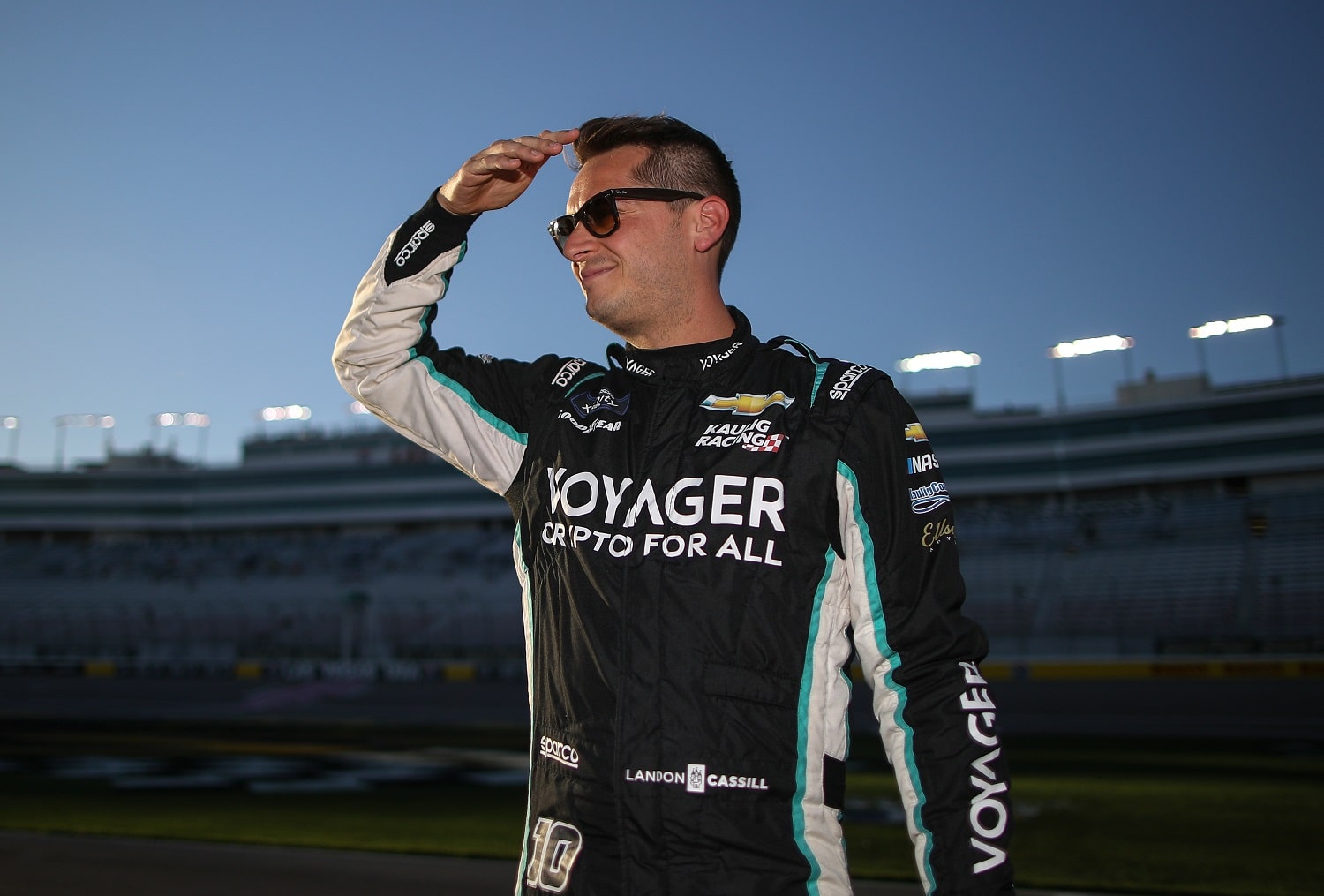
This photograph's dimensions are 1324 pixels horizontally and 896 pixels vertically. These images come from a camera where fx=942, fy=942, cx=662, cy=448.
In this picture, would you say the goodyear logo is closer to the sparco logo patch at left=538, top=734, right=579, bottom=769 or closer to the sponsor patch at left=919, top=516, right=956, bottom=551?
the sponsor patch at left=919, top=516, right=956, bottom=551

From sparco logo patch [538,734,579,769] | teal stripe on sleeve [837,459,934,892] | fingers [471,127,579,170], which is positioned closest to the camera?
teal stripe on sleeve [837,459,934,892]

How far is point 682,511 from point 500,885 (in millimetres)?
3708

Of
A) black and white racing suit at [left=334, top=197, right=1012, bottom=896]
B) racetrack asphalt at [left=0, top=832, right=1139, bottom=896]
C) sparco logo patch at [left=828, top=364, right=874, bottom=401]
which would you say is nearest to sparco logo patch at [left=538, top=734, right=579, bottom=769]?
black and white racing suit at [left=334, top=197, right=1012, bottom=896]

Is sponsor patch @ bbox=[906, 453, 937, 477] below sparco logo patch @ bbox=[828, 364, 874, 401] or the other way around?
below

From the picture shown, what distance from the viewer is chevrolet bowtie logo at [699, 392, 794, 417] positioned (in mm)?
1728

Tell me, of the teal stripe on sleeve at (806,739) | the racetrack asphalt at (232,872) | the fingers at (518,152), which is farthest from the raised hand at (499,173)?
the racetrack asphalt at (232,872)

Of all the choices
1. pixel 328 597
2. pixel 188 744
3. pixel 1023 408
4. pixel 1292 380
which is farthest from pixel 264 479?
pixel 1292 380

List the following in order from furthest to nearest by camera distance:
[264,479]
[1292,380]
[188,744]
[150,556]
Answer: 1. [264,479]
2. [150,556]
3. [1292,380]
4. [188,744]

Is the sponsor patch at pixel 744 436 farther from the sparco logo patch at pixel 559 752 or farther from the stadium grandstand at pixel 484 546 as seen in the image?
the stadium grandstand at pixel 484 546

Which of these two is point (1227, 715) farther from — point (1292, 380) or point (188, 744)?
point (1292, 380)

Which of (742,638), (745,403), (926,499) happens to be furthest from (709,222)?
(742,638)

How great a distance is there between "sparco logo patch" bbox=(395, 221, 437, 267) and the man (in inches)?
3.3

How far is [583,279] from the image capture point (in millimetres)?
1943

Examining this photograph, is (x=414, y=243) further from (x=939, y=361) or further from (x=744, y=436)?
(x=939, y=361)
